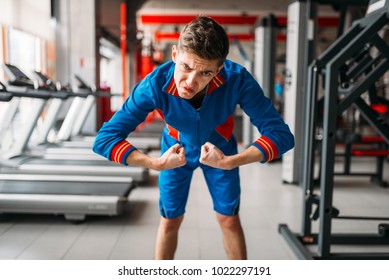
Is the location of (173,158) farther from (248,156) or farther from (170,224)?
(170,224)

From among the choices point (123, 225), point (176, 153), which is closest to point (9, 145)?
point (123, 225)

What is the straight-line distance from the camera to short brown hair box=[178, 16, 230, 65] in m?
1.13

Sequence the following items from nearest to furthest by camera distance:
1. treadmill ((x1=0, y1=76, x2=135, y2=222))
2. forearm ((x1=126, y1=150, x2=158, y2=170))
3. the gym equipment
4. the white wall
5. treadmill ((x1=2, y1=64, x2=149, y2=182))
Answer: forearm ((x1=126, y1=150, x2=158, y2=170)), the white wall, the gym equipment, treadmill ((x1=0, y1=76, x2=135, y2=222)), treadmill ((x1=2, y1=64, x2=149, y2=182))

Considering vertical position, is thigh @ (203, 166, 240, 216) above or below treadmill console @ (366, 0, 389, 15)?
below

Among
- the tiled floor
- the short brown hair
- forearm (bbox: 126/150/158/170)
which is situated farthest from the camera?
the tiled floor

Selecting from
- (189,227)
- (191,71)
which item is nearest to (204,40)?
(191,71)

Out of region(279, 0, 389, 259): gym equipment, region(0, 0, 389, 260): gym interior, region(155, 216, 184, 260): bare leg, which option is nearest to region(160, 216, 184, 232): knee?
region(155, 216, 184, 260): bare leg

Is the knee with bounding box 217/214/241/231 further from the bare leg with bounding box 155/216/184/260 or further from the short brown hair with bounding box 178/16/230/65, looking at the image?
the short brown hair with bounding box 178/16/230/65

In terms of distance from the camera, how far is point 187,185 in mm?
1714

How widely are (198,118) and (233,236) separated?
2.30ft

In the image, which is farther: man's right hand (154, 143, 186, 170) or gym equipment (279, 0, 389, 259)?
gym equipment (279, 0, 389, 259)

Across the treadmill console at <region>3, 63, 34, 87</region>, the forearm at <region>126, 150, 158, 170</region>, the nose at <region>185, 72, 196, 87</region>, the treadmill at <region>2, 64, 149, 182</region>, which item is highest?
the treadmill console at <region>3, 63, 34, 87</region>

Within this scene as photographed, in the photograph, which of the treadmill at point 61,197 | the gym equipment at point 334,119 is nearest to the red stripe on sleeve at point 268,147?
the gym equipment at point 334,119

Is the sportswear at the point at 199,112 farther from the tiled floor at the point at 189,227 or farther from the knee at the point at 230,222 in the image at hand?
the tiled floor at the point at 189,227
